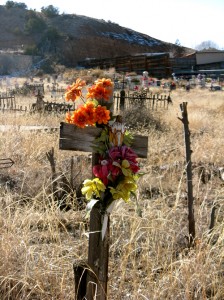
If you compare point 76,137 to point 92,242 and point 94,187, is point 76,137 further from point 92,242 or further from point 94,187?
point 92,242

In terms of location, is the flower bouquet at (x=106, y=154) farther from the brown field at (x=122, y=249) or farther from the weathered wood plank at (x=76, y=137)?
the brown field at (x=122, y=249)

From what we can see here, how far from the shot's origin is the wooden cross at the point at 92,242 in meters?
1.99

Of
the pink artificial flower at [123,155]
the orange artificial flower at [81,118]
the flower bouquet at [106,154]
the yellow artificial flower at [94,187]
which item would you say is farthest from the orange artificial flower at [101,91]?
the yellow artificial flower at [94,187]

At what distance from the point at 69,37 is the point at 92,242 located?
6154cm

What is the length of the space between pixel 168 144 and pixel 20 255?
217 inches

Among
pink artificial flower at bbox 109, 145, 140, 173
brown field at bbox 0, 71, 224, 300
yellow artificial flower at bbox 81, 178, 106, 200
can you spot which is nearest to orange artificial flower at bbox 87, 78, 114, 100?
pink artificial flower at bbox 109, 145, 140, 173

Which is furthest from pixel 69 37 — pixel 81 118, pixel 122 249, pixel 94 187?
pixel 94 187

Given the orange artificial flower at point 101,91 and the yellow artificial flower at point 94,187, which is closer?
the yellow artificial flower at point 94,187

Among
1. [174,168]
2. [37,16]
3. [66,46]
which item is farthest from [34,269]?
[37,16]

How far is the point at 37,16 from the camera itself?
226ft

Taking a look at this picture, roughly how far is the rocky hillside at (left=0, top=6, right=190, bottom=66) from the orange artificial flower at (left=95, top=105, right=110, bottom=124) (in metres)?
50.2

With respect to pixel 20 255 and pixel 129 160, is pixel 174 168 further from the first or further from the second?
pixel 129 160

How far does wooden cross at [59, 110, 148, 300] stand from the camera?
199 cm

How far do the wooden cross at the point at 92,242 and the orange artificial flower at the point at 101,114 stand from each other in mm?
65
